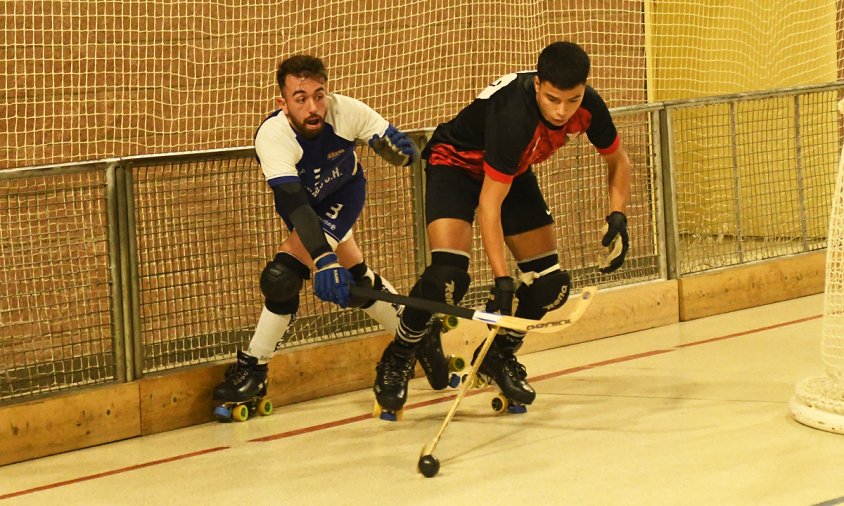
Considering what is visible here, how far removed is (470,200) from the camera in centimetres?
501

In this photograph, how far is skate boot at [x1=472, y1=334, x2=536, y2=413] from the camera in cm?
517

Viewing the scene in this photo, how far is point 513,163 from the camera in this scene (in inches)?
180

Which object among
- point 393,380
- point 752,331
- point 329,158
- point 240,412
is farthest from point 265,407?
point 752,331

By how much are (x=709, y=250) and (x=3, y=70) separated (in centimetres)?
408

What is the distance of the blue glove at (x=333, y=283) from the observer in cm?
455

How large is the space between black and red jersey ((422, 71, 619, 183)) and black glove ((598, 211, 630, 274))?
0.30 metres

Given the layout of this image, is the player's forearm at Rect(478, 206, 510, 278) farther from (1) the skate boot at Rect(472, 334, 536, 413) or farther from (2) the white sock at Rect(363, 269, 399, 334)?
(2) the white sock at Rect(363, 269, 399, 334)

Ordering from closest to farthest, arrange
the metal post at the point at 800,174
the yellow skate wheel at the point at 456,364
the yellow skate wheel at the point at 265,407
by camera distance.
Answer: the yellow skate wheel at the point at 265,407 → the yellow skate wheel at the point at 456,364 → the metal post at the point at 800,174

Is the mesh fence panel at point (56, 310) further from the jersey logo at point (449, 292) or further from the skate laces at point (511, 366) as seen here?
the skate laces at point (511, 366)

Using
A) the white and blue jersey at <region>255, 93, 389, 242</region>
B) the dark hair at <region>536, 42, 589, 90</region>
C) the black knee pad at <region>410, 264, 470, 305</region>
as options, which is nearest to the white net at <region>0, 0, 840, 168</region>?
the white and blue jersey at <region>255, 93, 389, 242</region>

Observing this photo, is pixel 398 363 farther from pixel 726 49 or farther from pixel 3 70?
pixel 726 49

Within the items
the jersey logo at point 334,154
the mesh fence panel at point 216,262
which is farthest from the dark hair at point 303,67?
the mesh fence panel at point 216,262

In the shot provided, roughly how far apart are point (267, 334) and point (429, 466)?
4.04 ft

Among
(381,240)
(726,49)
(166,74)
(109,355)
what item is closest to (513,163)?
(381,240)
